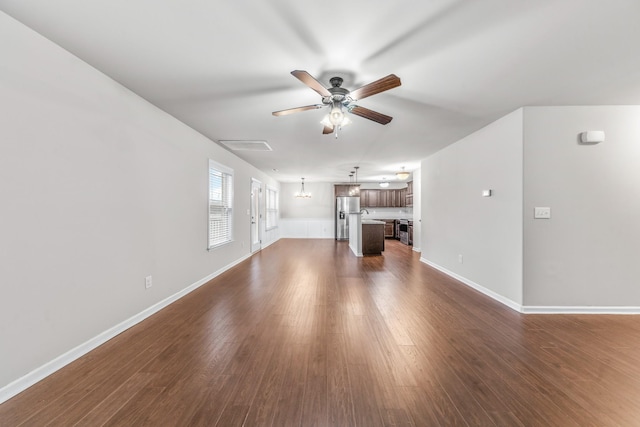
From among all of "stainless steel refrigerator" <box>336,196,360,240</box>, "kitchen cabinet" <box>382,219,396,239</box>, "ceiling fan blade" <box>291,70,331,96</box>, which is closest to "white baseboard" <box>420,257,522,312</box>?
"ceiling fan blade" <box>291,70,331,96</box>

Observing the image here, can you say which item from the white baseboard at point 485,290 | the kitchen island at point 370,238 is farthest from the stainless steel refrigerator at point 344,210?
the white baseboard at point 485,290

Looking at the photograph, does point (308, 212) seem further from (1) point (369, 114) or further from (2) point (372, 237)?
(1) point (369, 114)

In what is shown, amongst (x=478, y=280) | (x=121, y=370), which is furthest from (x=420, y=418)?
(x=478, y=280)

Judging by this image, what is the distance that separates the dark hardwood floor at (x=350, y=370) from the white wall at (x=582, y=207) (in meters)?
0.36

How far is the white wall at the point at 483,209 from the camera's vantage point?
10.1 feet

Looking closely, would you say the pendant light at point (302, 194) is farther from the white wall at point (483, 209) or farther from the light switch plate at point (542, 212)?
the light switch plate at point (542, 212)

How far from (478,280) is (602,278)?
50.5 inches

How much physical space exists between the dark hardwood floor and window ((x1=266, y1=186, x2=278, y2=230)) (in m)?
5.53

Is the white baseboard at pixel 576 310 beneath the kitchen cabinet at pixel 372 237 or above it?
beneath

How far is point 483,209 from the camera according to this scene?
12.0 ft

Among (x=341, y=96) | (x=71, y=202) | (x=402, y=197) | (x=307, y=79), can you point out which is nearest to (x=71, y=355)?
(x=71, y=202)

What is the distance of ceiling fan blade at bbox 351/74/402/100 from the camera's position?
185 cm

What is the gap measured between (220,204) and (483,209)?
14.8 ft

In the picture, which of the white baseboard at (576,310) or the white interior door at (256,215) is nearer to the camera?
the white baseboard at (576,310)
